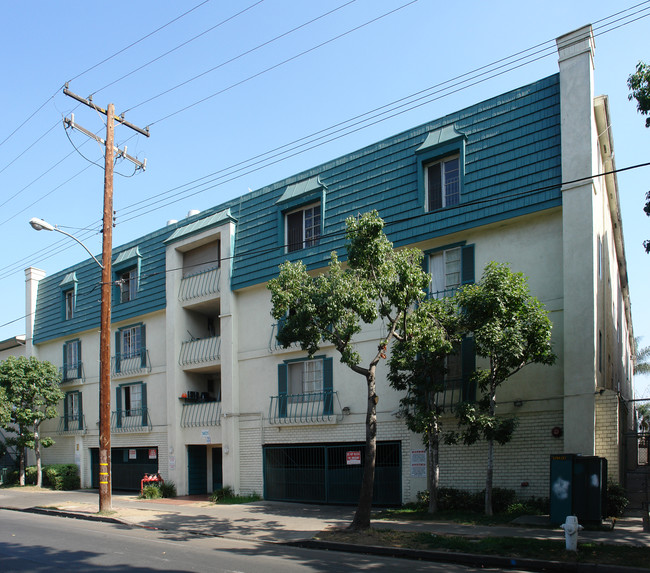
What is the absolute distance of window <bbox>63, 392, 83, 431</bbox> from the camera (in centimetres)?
3062

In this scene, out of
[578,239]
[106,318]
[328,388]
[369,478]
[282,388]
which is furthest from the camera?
[282,388]

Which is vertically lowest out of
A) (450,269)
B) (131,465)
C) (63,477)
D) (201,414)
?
(63,477)

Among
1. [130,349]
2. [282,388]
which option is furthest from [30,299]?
[282,388]

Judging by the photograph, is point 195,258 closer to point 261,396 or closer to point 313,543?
point 261,396

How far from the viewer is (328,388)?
20.0 meters

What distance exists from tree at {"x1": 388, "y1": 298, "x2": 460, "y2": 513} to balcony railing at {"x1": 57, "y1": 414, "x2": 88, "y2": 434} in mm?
19354

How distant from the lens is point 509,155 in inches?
637

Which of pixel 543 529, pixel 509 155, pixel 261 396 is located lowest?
pixel 543 529

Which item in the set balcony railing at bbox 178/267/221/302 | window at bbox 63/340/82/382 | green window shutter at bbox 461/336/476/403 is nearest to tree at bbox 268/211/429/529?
green window shutter at bbox 461/336/476/403

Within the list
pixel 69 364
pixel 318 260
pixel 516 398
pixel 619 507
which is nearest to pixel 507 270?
pixel 516 398

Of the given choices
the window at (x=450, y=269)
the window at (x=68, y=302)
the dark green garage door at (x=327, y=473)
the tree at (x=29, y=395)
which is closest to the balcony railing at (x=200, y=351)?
the dark green garage door at (x=327, y=473)

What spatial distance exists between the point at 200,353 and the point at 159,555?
12.7 metres

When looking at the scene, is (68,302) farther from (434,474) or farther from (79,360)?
(434,474)

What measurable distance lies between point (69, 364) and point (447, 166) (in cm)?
2223
